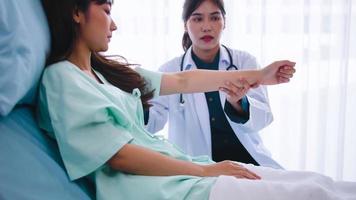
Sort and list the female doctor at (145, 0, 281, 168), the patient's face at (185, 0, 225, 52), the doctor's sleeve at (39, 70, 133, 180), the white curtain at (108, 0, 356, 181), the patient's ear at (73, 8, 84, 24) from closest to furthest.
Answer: the doctor's sleeve at (39, 70, 133, 180)
the patient's ear at (73, 8, 84, 24)
the female doctor at (145, 0, 281, 168)
the patient's face at (185, 0, 225, 52)
the white curtain at (108, 0, 356, 181)

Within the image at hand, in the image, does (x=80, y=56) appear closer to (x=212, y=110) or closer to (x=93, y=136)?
(x=93, y=136)

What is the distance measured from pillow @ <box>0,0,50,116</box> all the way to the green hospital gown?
0.06 m

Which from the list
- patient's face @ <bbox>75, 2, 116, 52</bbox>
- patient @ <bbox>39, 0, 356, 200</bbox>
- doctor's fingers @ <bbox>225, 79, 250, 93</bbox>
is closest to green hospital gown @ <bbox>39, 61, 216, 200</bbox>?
patient @ <bbox>39, 0, 356, 200</bbox>

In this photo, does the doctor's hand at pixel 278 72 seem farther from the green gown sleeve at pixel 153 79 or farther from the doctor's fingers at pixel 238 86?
the green gown sleeve at pixel 153 79

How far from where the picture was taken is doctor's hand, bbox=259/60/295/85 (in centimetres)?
136

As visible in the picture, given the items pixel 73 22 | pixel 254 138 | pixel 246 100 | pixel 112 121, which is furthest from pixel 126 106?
pixel 254 138

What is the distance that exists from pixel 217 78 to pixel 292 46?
100 cm

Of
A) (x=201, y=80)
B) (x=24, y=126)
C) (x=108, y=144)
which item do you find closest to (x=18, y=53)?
(x=24, y=126)

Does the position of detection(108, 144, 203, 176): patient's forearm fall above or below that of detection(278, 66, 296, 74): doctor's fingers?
below

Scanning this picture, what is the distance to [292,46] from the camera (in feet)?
7.23

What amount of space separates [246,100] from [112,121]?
0.85 m

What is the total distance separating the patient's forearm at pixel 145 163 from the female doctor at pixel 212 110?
27.3 inches

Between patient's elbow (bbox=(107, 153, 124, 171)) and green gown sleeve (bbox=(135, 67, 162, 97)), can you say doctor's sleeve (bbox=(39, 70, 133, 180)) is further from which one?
green gown sleeve (bbox=(135, 67, 162, 97))

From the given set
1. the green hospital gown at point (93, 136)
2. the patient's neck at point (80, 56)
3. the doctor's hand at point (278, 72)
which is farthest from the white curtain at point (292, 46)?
the green hospital gown at point (93, 136)
